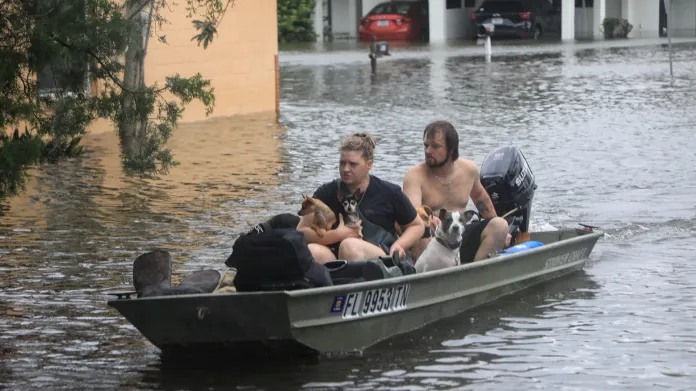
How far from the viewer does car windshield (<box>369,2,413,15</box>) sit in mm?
57562

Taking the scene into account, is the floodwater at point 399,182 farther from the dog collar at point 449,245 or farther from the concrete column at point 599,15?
the concrete column at point 599,15

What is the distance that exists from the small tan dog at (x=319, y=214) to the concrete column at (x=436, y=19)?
47.2 m

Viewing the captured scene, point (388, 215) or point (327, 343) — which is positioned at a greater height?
point (388, 215)

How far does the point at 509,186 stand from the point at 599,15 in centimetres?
4790

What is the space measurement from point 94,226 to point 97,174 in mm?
4430

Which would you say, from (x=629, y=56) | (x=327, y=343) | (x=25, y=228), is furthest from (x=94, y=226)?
(x=629, y=56)

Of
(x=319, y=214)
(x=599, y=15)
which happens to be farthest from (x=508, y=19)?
(x=319, y=214)

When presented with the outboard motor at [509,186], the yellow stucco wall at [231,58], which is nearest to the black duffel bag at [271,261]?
the outboard motor at [509,186]

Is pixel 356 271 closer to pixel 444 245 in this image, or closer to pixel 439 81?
pixel 444 245

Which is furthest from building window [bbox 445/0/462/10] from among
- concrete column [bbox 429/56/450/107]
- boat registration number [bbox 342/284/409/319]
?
boat registration number [bbox 342/284/409/319]

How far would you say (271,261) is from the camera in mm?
8672

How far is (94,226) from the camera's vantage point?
48.6 feet

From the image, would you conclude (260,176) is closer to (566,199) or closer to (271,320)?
(566,199)

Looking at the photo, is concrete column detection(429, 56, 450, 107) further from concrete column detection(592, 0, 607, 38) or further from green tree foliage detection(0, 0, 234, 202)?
green tree foliage detection(0, 0, 234, 202)
